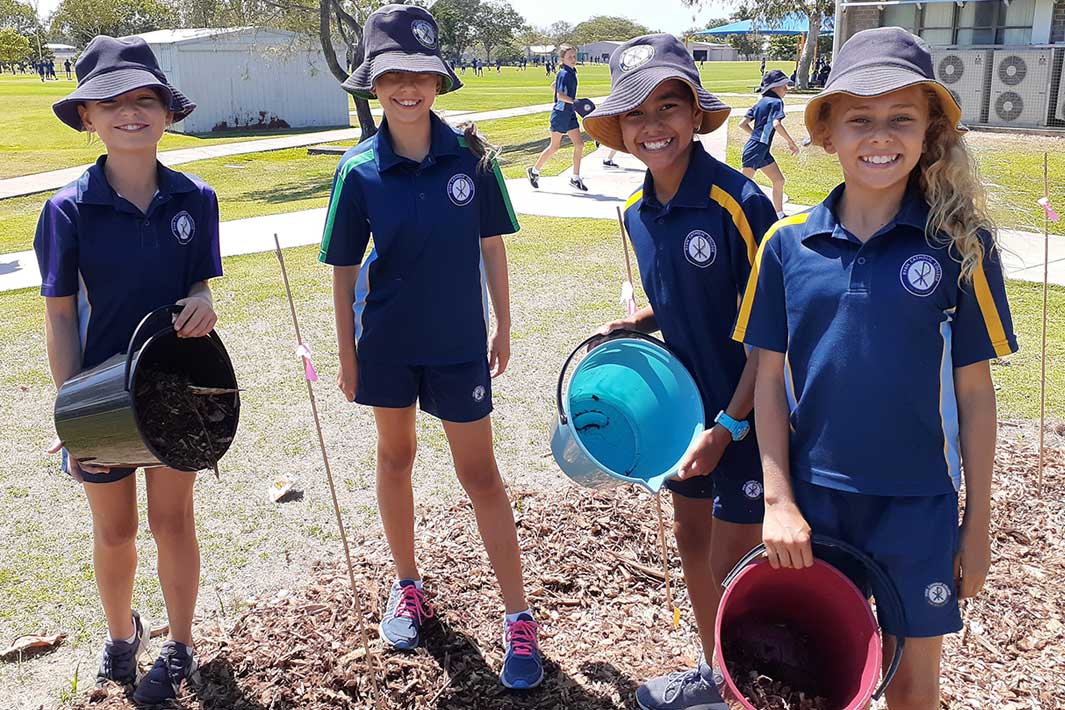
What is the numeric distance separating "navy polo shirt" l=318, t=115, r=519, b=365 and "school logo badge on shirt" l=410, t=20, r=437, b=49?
230 mm

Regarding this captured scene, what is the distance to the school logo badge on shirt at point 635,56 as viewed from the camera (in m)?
2.51

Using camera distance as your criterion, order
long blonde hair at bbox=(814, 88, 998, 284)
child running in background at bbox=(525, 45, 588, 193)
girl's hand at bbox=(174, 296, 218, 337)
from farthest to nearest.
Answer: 1. child running in background at bbox=(525, 45, 588, 193)
2. girl's hand at bbox=(174, 296, 218, 337)
3. long blonde hair at bbox=(814, 88, 998, 284)

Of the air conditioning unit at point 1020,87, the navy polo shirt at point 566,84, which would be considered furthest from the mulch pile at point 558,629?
the air conditioning unit at point 1020,87

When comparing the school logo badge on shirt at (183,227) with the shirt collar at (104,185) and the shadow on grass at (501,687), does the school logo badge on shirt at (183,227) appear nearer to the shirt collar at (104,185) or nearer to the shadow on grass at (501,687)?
the shirt collar at (104,185)

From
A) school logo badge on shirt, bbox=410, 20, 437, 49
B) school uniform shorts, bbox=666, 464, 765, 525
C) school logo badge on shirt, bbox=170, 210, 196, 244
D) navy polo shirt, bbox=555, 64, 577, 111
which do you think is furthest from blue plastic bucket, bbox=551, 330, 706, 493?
navy polo shirt, bbox=555, 64, 577, 111

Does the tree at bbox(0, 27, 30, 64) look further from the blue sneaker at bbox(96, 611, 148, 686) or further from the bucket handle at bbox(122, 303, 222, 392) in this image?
the bucket handle at bbox(122, 303, 222, 392)

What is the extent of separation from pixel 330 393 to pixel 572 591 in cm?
278

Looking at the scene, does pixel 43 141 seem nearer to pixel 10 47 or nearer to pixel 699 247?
pixel 699 247

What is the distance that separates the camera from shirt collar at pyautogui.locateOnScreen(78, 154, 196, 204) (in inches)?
104

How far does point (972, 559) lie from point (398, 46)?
82.1 inches

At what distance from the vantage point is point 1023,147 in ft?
53.4

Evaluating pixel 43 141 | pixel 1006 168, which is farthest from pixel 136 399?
pixel 43 141

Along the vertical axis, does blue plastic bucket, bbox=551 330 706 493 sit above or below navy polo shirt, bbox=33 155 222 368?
below

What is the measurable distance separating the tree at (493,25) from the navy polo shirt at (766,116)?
11108 cm
